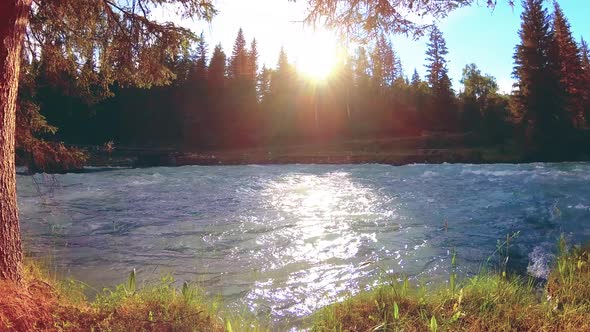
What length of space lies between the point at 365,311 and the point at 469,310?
0.95 m

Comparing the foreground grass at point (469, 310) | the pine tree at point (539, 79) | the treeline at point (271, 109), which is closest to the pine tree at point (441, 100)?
the treeline at point (271, 109)

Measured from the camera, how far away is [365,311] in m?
3.56

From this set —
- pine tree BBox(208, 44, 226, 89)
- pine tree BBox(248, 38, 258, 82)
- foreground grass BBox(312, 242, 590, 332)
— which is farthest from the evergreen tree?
foreground grass BBox(312, 242, 590, 332)

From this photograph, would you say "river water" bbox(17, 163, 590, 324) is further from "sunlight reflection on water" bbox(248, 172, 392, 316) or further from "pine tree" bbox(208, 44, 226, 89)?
"pine tree" bbox(208, 44, 226, 89)

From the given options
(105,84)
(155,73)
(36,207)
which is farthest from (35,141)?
(36,207)

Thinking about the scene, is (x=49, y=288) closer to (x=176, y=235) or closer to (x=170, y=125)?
(x=176, y=235)

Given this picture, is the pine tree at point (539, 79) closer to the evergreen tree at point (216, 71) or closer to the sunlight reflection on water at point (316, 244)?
the sunlight reflection on water at point (316, 244)

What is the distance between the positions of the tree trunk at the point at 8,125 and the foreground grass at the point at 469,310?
2.80 m

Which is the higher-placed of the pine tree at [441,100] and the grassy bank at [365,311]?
the pine tree at [441,100]

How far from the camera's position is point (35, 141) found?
6.01m

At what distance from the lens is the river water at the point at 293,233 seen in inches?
226

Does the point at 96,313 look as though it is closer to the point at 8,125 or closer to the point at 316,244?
the point at 8,125

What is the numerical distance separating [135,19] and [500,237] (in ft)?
26.5

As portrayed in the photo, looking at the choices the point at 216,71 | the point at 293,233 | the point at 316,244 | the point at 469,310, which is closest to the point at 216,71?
the point at 216,71
